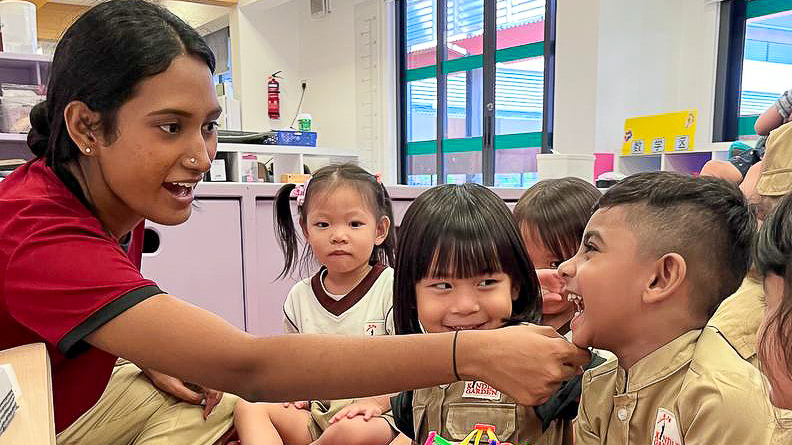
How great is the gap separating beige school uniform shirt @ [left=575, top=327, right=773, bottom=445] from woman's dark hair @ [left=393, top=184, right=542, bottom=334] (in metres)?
0.21

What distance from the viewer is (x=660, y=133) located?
4.45 meters

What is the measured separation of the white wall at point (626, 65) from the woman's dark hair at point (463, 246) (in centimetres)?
361

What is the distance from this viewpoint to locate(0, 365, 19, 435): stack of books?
0.49m

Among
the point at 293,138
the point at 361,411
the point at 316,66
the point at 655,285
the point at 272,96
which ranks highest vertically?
the point at 316,66

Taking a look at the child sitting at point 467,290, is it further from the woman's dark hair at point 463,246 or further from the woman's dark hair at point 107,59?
the woman's dark hair at point 107,59

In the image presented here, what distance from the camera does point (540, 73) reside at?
5.52 metres

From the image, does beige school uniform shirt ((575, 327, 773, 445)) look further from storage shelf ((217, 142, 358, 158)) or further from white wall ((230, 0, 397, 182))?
white wall ((230, 0, 397, 182))

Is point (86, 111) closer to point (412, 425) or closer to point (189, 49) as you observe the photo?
point (189, 49)

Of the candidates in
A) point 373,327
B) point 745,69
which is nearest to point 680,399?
point 373,327

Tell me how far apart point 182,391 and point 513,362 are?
80 centimetres

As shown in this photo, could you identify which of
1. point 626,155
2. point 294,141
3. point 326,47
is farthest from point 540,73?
point 326,47

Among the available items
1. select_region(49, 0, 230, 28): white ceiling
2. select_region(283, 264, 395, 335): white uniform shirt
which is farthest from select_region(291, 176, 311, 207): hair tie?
select_region(49, 0, 230, 28): white ceiling

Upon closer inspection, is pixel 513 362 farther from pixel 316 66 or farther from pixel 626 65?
pixel 316 66

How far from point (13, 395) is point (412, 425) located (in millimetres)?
817
